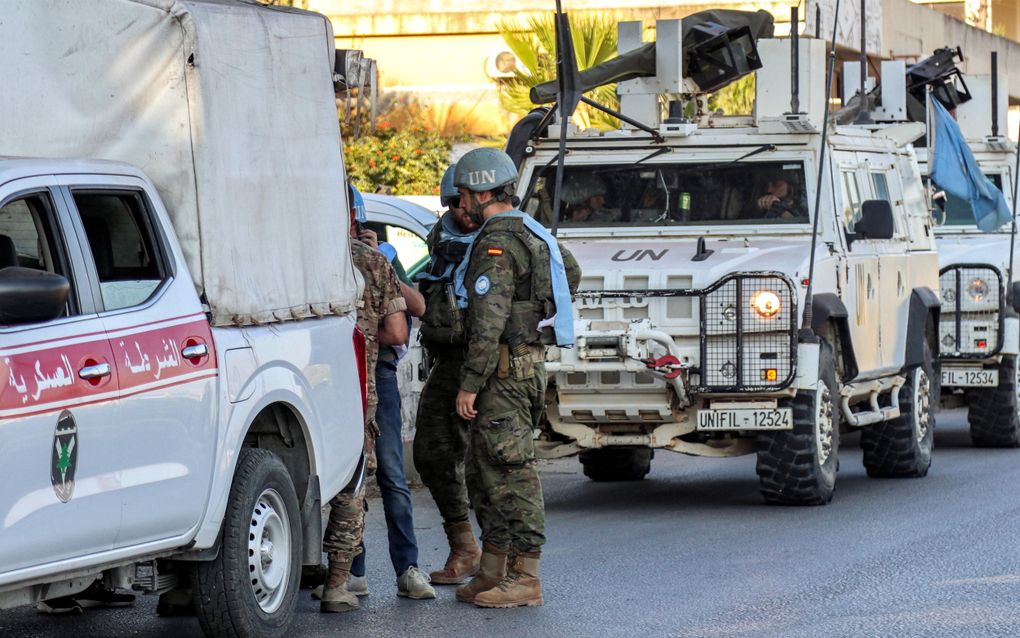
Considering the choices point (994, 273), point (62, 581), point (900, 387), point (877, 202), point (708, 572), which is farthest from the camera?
point (994, 273)

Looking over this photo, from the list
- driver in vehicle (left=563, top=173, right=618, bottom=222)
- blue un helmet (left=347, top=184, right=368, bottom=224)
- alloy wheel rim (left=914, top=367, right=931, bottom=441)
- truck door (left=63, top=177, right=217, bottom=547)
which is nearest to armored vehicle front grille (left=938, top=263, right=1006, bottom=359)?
alloy wheel rim (left=914, top=367, right=931, bottom=441)

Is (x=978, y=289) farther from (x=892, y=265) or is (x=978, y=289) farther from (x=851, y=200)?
(x=851, y=200)

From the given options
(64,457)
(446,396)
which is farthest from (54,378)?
(446,396)

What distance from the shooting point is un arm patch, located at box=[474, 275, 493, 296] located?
25.5ft

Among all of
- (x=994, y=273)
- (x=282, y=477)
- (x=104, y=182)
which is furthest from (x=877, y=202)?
(x=104, y=182)

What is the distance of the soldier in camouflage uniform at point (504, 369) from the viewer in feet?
25.6

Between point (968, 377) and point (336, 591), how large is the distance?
335 inches

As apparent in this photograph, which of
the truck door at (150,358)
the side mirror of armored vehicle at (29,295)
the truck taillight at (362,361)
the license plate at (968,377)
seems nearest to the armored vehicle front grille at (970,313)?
the license plate at (968,377)

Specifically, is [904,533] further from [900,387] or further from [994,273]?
[994,273]

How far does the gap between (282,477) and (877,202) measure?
582 centimetres

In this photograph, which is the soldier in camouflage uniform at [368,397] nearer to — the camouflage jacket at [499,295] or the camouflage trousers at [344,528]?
the camouflage trousers at [344,528]

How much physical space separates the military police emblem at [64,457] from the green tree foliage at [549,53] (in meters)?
15.9

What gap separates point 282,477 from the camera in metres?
7.01

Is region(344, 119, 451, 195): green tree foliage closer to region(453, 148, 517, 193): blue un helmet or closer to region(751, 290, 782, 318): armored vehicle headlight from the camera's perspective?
region(751, 290, 782, 318): armored vehicle headlight
